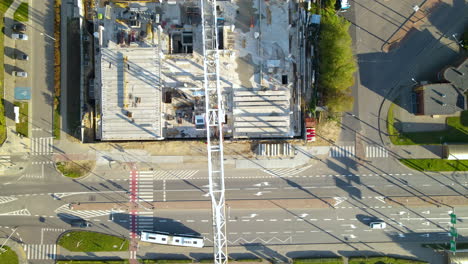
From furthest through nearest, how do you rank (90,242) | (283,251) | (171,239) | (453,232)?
1. (283,251)
2. (90,242)
3. (453,232)
4. (171,239)

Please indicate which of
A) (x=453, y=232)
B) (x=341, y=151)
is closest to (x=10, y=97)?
(x=341, y=151)

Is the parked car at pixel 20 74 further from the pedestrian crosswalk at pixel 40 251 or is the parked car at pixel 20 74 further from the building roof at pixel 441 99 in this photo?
the building roof at pixel 441 99

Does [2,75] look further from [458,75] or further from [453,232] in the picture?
[453,232]

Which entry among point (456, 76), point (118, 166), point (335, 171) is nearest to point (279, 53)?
point (335, 171)

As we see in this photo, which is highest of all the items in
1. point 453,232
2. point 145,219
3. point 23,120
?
point 23,120

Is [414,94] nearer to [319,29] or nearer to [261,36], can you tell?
[319,29]

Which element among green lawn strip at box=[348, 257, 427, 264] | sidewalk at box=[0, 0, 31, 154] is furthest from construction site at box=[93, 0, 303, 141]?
green lawn strip at box=[348, 257, 427, 264]
